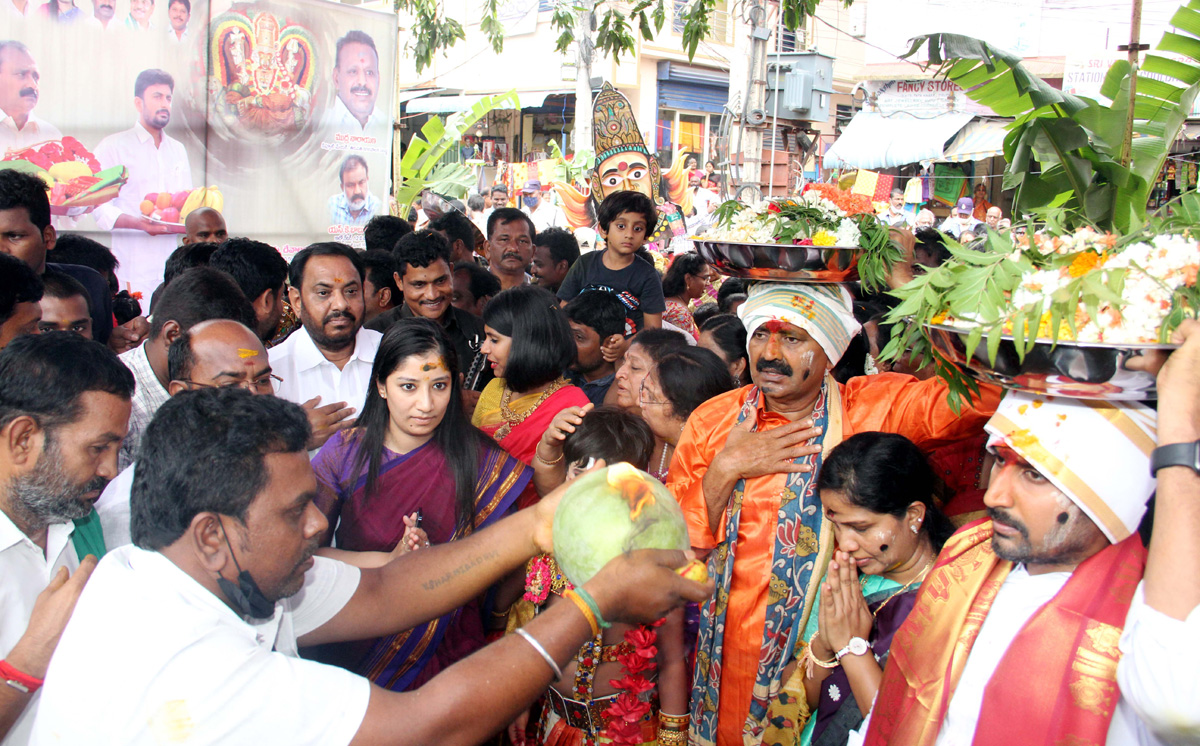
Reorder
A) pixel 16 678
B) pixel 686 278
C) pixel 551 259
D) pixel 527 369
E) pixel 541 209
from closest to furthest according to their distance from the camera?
pixel 16 678
pixel 527 369
pixel 686 278
pixel 551 259
pixel 541 209

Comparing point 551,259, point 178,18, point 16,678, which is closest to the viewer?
point 16,678

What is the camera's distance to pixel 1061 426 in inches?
70.1

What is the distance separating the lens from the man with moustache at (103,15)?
5.95m

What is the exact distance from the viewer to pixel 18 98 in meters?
5.68

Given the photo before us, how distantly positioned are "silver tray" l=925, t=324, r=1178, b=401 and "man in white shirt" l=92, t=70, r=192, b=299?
622 cm

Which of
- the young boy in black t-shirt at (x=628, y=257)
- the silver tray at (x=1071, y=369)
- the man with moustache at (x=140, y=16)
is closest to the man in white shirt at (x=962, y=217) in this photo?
the young boy in black t-shirt at (x=628, y=257)

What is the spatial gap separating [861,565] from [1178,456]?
1174 mm

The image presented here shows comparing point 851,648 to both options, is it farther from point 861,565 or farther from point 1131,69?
point 1131,69

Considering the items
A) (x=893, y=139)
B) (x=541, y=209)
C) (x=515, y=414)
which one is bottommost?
(x=515, y=414)

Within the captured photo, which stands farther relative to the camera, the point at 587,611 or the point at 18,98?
the point at 18,98

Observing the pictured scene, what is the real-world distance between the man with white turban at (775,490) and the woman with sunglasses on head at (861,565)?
106mm

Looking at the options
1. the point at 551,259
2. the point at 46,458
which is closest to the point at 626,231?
the point at 551,259

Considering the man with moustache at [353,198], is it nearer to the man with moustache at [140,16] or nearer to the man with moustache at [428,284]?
the man with moustache at [140,16]

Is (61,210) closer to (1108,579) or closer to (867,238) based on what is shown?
(867,238)
